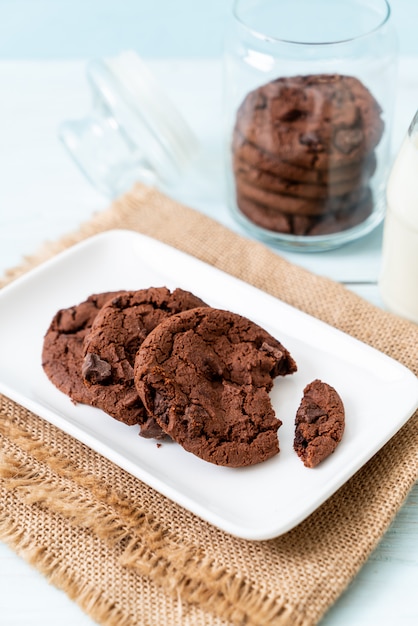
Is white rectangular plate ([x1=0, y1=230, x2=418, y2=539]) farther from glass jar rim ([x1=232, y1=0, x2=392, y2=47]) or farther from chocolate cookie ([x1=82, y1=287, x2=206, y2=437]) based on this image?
glass jar rim ([x1=232, y1=0, x2=392, y2=47])

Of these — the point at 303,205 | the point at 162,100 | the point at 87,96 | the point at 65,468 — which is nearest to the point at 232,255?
the point at 303,205

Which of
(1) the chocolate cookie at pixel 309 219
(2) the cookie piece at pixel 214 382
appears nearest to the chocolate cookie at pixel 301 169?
(1) the chocolate cookie at pixel 309 219

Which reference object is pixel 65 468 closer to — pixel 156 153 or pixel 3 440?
pixel 3 440

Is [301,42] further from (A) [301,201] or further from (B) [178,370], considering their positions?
(B) [178,370]

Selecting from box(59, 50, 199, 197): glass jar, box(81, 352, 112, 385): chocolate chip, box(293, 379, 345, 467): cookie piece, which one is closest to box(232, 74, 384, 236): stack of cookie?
box(59, 50, 199, 197): glass jar

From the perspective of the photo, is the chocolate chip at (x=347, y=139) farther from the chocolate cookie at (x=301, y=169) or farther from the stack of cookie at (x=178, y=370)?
the stack of cookie at (x=178, y=370)

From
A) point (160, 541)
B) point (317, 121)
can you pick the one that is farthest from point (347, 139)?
point (160, 541)

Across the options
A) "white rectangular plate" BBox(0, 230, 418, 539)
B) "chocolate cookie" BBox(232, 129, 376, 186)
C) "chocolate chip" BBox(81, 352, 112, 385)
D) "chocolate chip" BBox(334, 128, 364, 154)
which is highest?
"chocolate chip" BBox(334, 128, 364, 154)

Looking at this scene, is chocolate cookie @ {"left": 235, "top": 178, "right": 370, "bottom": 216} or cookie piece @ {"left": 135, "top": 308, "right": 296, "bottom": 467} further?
chocolate cookie @ {"left": 235, "top": 178, "right": 370, "bottom": 216}
